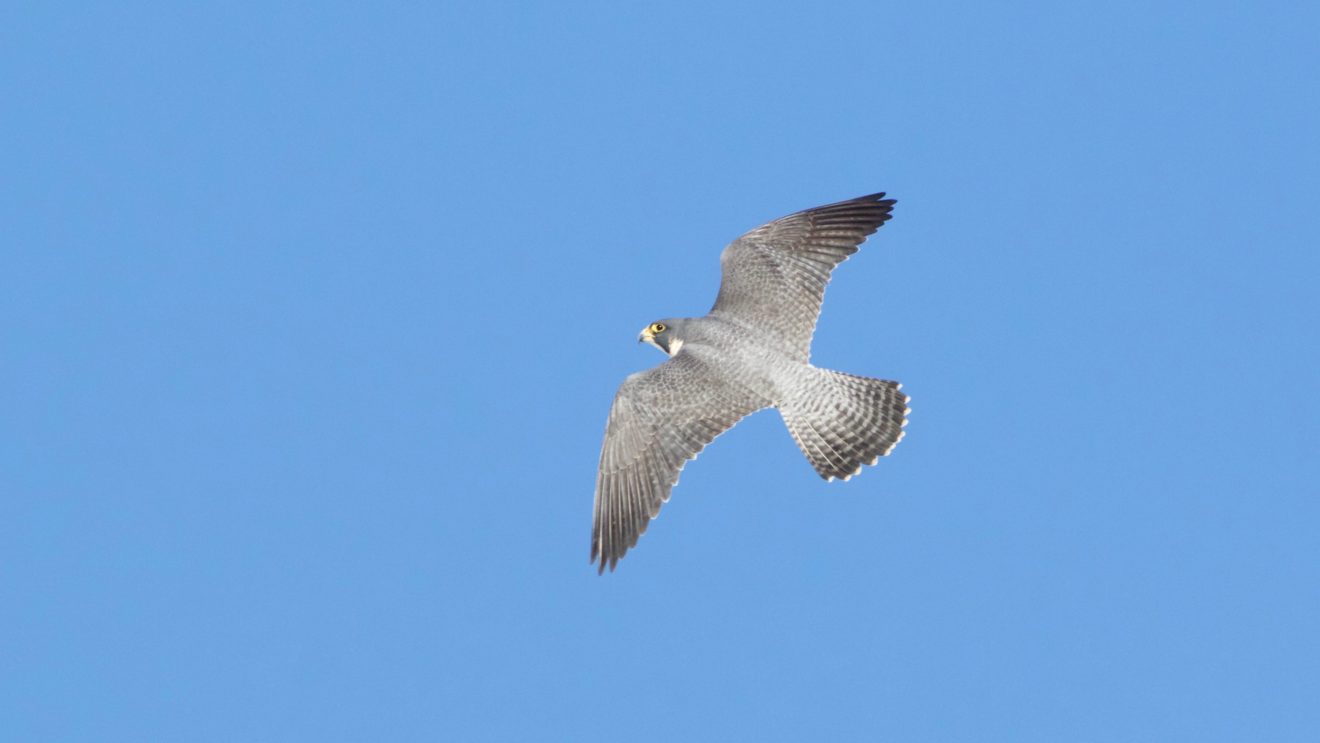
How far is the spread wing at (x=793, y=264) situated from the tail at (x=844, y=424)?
591 mm

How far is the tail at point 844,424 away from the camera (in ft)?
43.8

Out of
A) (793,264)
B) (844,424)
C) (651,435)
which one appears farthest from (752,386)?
(793,264)

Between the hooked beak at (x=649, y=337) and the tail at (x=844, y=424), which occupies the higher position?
the hooked beak at (x=649, y=337)

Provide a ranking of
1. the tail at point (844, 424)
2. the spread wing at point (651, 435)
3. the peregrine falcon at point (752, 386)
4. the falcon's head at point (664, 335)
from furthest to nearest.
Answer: the falcon's head at point (664, 335) → the tail at point (844, 424) → the peregrine falcon at point (752, 386) → the spread wing at point (651, 435)

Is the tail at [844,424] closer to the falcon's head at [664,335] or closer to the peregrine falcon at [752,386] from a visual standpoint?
the peregrine falcon at [752,386]

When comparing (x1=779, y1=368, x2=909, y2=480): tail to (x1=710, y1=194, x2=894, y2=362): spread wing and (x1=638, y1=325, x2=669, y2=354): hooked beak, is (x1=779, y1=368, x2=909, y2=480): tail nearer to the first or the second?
(x1=710, y1=194, x2=894, y2=362): spread wing

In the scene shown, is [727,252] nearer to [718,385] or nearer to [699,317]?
[699,317]

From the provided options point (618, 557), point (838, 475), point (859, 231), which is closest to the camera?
point (618, 557)

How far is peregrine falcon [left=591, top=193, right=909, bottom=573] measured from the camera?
1269 centimetres

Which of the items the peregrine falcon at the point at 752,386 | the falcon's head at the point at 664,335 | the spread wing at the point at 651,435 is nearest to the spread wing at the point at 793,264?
the peregrine falcon at the point at 752,386

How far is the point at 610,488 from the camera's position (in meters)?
12.7

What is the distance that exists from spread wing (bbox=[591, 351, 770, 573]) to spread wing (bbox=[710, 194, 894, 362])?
102cm

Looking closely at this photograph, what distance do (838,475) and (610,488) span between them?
198 centimetres

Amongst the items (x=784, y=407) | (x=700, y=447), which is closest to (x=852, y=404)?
(x=784, y=407)
